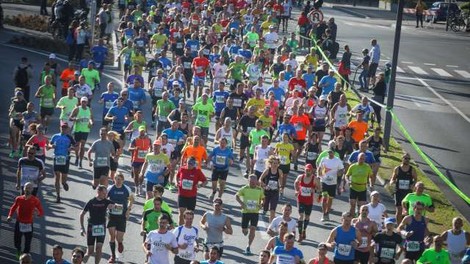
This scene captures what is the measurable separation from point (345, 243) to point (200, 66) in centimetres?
1620

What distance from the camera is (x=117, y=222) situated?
67.1 feet

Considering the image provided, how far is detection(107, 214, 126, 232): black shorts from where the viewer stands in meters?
20.4

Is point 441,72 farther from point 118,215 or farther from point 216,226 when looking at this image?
point 118,215

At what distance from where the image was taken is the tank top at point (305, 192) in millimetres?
22859

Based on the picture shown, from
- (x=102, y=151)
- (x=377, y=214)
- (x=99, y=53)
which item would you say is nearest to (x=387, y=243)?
(x=377, y=214)

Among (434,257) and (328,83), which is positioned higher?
(328,83)

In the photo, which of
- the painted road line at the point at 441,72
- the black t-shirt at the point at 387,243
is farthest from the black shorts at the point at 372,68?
the black t-shirt at the point at 387,243

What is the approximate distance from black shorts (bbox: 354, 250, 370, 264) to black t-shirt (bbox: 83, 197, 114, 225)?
4.51 metres

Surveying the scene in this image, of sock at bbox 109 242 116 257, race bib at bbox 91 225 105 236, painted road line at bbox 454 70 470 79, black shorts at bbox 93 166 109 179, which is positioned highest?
race bib at bbox 91 225 105 236

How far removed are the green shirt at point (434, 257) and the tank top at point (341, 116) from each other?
425 inches

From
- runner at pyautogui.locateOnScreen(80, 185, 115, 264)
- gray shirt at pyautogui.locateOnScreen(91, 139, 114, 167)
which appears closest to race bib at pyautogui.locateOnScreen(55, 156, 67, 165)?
gray shirt at pyautogui.locateOnScreen(91, 139, 114, 167)

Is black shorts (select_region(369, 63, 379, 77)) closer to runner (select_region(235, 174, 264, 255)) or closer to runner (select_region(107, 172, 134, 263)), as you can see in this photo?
runner (select_region(235, 174, 264, 255))

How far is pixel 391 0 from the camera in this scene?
81938 millimetres

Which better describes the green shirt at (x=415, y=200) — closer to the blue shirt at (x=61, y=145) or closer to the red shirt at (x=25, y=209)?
the red shirt at (x=25, y=209)
